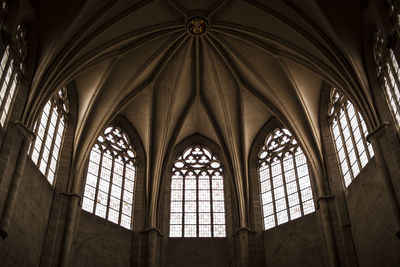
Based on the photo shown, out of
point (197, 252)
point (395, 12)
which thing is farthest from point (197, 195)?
point (395, 12)

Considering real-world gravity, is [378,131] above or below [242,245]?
above

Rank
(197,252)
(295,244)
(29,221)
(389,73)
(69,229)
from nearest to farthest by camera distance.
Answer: (389,73) < (29,221) < (69,229) < (295,244) < (197,252)

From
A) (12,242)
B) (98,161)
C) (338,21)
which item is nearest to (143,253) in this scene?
(98,161)

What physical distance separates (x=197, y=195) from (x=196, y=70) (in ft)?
20.1

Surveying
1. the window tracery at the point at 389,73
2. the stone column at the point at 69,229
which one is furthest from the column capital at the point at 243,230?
the window tracery at the point at 389,73

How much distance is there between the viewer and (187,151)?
92.0 feet

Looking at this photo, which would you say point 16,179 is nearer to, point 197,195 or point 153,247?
point 153,247

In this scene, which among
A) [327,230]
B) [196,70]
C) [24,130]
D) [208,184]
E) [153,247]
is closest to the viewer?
[24,130]

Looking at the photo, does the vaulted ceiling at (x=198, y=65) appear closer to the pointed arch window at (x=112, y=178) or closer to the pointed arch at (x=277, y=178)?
the pointed arch at (x=277, y=178)

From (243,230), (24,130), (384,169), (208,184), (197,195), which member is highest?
(208,184)

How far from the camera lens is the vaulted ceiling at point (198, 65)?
66.6 feet

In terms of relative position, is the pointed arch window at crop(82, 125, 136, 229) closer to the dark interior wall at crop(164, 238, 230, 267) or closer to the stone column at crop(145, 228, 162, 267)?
the stone column at crop(145, 228, 162, 267)

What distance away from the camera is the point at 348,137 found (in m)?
22.0

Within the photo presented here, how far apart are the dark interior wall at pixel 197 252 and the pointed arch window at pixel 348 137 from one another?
6391 mm
